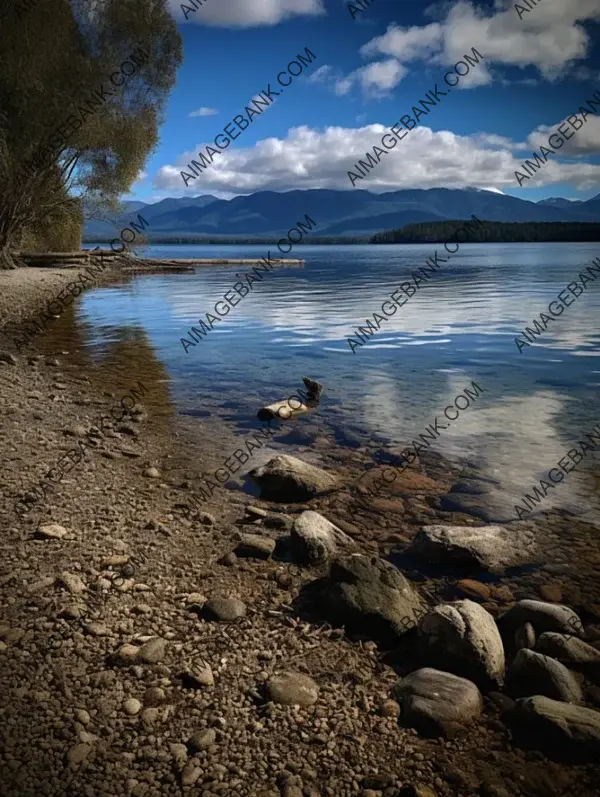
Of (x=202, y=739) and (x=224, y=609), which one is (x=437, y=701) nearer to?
(x=202, y=739)

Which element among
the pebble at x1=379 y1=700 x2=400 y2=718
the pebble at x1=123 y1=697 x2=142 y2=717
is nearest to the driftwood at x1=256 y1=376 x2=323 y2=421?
the pebble at x1=379 y1=700 x2=400 y2=718

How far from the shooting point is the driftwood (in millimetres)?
13133

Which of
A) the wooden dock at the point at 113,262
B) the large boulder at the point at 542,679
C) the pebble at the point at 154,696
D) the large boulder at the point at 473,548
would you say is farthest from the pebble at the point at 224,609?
the wooden dock at the point at 113,262

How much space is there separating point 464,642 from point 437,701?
0.68 m

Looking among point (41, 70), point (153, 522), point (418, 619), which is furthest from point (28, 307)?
point (418, 619)

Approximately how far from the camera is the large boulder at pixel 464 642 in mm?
4836

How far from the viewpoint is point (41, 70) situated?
1214 inches

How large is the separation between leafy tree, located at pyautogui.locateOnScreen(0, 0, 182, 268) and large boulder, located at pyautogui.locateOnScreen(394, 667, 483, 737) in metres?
34.2

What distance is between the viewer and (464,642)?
16.1 ft

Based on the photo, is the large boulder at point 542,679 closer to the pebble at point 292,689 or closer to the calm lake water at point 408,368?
the pebble at point 292,689

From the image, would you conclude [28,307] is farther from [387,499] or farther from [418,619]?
[418,619]

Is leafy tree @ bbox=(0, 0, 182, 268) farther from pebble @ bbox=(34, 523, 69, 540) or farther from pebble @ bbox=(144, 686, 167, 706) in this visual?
pebble @ bbox=(144, 686, 167, 706)

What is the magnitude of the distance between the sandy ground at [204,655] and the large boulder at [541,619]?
28 centimetres

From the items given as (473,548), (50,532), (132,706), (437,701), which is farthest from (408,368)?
(132,706)
